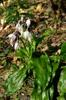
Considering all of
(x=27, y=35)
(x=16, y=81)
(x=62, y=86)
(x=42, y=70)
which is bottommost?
(x=62, y=86)

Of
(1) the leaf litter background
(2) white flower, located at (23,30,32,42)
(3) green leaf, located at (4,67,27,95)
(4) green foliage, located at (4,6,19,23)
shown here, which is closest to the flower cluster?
(2) white flower, located at (23,30,32,42)

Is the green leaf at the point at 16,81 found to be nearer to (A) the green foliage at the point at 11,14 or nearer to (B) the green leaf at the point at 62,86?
(B) the green leaf at the point at 62,86

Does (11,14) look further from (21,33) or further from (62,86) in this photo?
(62,86)

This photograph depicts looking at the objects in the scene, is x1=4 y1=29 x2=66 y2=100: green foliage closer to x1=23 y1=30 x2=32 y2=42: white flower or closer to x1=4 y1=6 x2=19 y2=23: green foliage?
x1=23 y1=30 x2=32 y2=42: white flower

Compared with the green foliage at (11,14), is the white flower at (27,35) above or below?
below

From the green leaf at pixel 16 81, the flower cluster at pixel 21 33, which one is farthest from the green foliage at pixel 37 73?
the flower cluster at pixel 21 33

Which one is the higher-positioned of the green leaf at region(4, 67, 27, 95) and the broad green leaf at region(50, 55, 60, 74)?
the broad green leaf at region(50, 55, 60, 74)

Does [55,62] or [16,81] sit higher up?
[55,62]

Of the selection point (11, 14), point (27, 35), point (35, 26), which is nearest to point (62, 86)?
point (27, 35)
